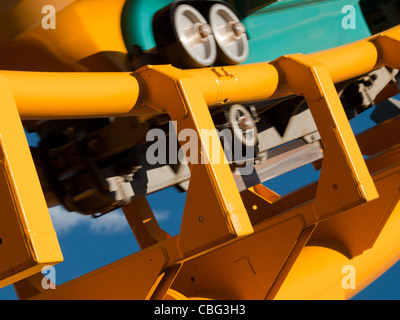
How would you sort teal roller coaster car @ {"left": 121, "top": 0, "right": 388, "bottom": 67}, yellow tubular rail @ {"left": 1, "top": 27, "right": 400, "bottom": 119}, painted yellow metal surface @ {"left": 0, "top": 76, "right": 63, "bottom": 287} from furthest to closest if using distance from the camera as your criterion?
teal roller coaster car @ {"left": 121, "top": 0, "right": 388, "bottom": 67} < yellow tubular rail @ {"left": 1, "top": 27, "right": 400, "bottom": 119} < painted yellow metal surface @ {"left": 0, "top": 76, "right": 63, "bottom": 287}

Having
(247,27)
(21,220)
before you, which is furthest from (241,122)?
(21,220)

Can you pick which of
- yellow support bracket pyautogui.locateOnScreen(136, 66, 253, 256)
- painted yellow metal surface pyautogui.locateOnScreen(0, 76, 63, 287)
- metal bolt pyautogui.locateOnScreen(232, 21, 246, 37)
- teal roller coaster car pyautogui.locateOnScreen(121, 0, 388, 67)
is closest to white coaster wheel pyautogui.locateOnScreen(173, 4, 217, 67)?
teal roller coaster car pyautogui.locateOnScreen(121, 0, 388, 67)

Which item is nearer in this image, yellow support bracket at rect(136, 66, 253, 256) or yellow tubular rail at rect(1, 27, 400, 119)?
yellow tubular rail at rect(1, 27, 400, 119)

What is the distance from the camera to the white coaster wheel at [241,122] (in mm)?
2396

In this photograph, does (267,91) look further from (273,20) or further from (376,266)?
(376,266)

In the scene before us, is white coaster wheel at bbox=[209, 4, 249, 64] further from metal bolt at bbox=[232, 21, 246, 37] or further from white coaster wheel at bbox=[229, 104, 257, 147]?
white coaster wheel at bbox=[229, 104, 257, 147]

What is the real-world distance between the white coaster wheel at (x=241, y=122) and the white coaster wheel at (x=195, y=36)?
8.0 inches

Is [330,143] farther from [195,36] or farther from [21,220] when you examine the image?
[21,220]

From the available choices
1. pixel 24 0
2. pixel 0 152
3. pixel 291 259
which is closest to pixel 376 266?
pixel 291 259

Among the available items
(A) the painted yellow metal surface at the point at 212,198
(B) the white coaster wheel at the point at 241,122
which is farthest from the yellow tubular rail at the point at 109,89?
(B) the white coaster wheel at the point at 241,122

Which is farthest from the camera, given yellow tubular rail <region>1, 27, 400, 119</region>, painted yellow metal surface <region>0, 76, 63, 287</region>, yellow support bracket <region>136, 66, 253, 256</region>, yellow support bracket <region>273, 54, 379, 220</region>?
yellow support bracket <region>273, 54, 379, 220</region>

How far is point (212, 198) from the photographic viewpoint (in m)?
1.66

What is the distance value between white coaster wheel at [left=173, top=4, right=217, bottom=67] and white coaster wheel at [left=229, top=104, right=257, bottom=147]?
20cm

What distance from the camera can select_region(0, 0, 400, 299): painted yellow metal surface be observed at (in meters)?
1.35
